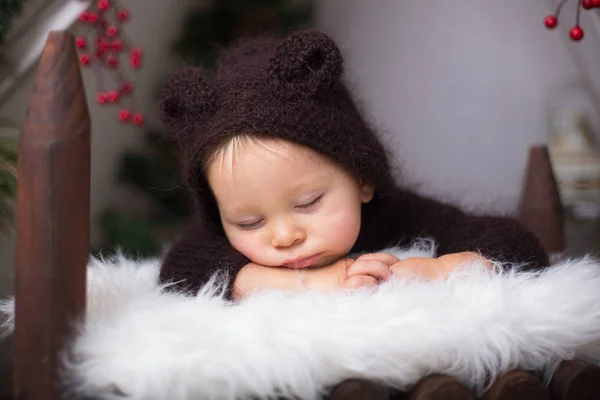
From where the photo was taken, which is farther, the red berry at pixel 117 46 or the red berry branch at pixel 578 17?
Result: the red berry at pixel 117 46

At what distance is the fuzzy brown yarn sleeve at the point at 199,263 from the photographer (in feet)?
3.06

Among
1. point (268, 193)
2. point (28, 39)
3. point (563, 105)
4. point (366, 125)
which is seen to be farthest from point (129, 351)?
point (563, 105)

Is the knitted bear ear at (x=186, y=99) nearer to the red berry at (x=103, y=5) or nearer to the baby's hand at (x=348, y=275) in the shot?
the baby's hand at (x=348, y=275)

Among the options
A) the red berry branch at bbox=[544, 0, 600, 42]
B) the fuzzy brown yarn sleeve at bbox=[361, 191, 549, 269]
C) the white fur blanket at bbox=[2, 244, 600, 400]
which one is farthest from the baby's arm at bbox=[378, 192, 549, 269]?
the red berry branch at bbox=[544, 0, 600, 42]

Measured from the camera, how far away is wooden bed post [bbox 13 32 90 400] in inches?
26.6

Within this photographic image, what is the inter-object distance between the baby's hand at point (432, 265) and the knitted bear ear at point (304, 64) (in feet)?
0.83

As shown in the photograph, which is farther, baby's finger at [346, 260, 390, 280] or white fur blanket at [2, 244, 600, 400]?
baby's finger at [346, 260, 390, 280]

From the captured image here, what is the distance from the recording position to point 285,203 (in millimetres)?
874

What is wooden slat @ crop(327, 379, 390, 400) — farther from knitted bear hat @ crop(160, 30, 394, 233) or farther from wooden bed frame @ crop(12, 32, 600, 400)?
knitted bear hat @ crop(160, 30, 394, 233)

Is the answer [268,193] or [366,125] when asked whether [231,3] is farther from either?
[268,193]

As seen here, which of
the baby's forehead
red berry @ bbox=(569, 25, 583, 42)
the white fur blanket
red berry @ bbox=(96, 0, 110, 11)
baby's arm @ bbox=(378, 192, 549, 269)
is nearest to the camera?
the white fur blanket

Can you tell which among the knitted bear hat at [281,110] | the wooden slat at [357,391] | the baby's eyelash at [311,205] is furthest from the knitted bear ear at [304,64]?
the wooden slat at [357,391]

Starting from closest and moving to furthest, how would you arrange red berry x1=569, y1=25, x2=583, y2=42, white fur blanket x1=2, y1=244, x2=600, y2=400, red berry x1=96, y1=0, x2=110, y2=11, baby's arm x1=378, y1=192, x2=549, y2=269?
white fur blanket x1=2, y1=244, x2=600, y2=400, baby's arm x1=378, y1=192, x2=549, y2=269, red berry x1=569, y1=25, x2=583, y2=42, red berry x1=96, y1=0, x2=110, y2=11

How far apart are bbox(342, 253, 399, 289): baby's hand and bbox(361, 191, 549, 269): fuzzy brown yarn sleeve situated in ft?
0.53
